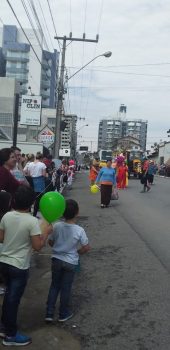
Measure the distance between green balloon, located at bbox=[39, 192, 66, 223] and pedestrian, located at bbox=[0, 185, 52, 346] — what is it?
0.34m

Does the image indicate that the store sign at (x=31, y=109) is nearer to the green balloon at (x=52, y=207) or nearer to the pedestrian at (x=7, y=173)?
the pedestrian at (x=7, y=173)

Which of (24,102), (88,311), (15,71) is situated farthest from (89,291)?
(15,71)

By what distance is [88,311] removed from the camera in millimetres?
5691

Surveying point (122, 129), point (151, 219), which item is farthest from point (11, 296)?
point (122, 129)

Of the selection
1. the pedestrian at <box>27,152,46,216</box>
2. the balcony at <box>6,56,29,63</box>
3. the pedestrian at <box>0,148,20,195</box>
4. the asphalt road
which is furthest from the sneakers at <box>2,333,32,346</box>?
the balcony at <box>6,56,29,63</box>

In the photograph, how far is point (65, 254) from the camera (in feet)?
17.3

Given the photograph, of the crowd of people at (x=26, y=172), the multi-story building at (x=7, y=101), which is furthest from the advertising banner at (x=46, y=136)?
the multi-story building at (x=7, y=101)

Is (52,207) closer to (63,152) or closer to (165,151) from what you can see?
(63,152)

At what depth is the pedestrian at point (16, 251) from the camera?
182 inches

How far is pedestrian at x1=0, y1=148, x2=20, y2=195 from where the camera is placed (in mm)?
6571

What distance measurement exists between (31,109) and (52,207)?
2431 cm

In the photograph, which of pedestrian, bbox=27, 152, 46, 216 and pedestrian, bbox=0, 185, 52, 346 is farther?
pedestrian, bbox=27, 152, 46, 216

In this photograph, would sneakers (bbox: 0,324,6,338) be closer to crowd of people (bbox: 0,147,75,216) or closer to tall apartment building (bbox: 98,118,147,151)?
crowd of people (bbox: 0,147,75,216)

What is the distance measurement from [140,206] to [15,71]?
121791 millimetres
